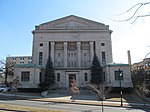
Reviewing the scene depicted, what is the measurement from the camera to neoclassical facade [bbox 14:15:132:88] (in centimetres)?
4888

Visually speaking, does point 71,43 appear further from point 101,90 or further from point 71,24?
point 101,90

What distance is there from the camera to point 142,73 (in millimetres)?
46344

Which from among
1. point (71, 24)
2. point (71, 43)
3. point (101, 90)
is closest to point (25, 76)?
point (71, 43)

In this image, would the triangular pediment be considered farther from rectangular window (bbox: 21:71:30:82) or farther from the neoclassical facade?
rectangular window (bbox: 21:71:30:82)

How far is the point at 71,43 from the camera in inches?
2020

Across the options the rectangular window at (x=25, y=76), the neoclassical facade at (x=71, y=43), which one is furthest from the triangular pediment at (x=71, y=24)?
the rectangular window at (x=25, y=76)

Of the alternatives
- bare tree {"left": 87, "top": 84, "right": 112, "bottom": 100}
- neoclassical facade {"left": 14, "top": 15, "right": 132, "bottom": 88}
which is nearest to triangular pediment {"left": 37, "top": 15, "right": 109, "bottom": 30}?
neoclassical facade {"left": 14, "top": 15, "right": 132, "bottom": 88}

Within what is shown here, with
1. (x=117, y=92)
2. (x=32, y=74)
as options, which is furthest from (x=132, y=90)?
(x=32, y=74)

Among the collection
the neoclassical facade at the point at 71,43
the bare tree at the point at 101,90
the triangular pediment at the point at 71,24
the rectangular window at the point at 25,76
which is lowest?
the bare tree at the point at 101,90

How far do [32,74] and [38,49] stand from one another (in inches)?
376

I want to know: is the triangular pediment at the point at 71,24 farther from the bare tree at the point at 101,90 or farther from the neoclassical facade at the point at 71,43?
the bare tree at the point at 101,90

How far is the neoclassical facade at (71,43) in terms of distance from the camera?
48.9 meters

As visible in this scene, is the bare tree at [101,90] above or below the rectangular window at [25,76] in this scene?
below

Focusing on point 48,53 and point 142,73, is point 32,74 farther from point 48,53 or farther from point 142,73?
point 142,73
